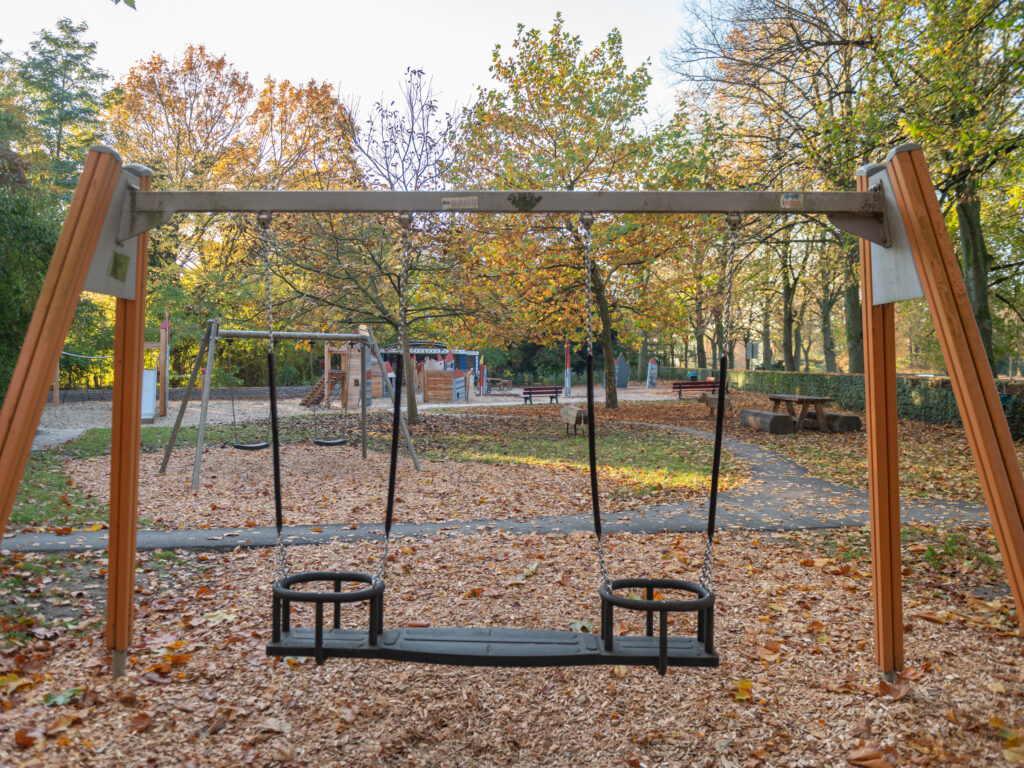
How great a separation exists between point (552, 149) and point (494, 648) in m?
13.4

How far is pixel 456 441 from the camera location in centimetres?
1331

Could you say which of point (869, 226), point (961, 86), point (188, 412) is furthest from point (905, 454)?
point (188, 412)

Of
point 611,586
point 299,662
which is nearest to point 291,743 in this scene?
point 299,662

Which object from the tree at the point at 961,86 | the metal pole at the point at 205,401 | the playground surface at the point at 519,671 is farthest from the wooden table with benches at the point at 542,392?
the playground surface at the point at 519,671

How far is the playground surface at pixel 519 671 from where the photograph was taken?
9.36 feet

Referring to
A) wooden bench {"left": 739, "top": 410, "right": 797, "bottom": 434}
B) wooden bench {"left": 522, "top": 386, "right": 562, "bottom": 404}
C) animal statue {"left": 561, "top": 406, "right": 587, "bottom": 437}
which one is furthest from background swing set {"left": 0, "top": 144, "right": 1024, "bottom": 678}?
wooden bench {"left": 522, "top": 386, "right": 562, "bottom": 404}

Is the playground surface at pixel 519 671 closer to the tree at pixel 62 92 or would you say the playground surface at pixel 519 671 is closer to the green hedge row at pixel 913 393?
the green hedge row at pixel 913 393

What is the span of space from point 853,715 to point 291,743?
2604mm

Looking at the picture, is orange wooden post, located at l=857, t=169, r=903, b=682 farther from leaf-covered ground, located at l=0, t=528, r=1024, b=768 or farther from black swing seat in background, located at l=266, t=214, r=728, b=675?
black swing seat in background, located at l=266, t=214, r=728, b=675

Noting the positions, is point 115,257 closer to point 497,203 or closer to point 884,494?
point 497,203

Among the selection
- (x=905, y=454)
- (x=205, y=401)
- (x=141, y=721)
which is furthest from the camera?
(x=905, y=454)

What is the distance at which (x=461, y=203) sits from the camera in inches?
131

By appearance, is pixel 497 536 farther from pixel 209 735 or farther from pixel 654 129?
pixel 654 129

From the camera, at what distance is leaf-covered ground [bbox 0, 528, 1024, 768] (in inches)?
111
